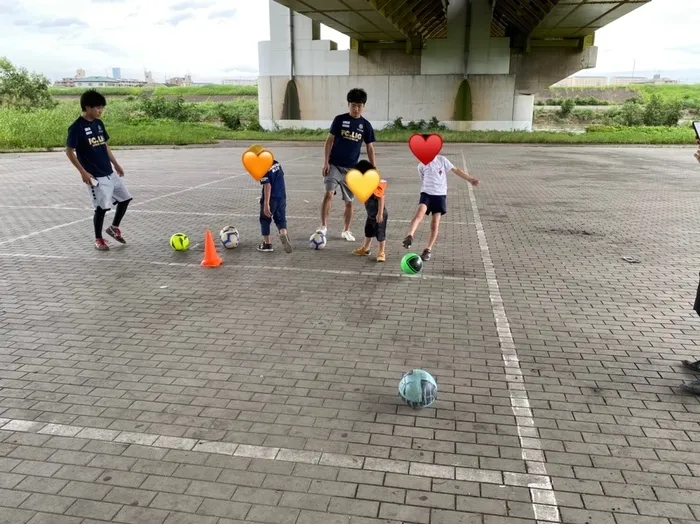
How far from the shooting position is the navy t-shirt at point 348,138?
7.56 metres

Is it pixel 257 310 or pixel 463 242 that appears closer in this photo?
pixel 257 310

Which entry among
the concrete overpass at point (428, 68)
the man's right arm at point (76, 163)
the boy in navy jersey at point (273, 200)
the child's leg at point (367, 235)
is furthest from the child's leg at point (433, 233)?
the concrete overpass at point (428, 68)

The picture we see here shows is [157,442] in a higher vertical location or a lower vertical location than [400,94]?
lower

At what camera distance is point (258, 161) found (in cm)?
715

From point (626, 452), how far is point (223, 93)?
78.8 m

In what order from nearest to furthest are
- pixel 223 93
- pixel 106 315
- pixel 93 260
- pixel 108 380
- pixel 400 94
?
pixel 108 380 → pixel 106 315 → pixel 93 260 → pixel 400 94 → pixel 223 93

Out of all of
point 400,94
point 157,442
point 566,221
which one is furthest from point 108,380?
point 400,94

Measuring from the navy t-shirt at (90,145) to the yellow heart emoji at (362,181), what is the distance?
3562 mm

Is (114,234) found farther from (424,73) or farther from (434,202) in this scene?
(424,73)

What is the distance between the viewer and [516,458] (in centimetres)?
322

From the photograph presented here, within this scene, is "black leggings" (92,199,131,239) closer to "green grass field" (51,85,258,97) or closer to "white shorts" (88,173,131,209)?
"white shorts" (88,173,131,209)

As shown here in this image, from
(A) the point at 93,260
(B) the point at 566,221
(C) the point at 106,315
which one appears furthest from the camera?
(B) the point at 566,221

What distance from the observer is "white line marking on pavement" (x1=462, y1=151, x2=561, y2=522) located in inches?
112

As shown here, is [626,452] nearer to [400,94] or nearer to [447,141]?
[447,141]
